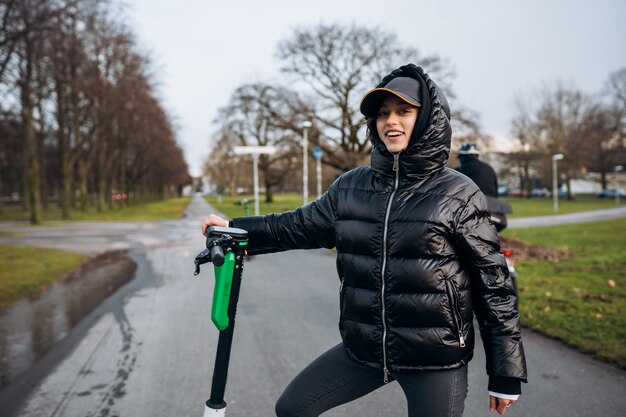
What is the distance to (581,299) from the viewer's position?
7176 mm

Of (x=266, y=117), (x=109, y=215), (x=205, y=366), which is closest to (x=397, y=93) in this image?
(x=205, y=366)

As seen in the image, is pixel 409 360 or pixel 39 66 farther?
pixel 39 66

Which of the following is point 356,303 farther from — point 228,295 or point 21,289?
point 21,289

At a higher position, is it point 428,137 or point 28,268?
point 428,137

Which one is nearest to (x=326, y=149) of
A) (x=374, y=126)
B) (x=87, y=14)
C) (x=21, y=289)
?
(x=87, y=14)

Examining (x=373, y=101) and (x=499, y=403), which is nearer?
(x=499, y=403)

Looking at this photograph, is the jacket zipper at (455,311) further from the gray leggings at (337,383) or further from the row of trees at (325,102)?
the row of trees at (325,102)

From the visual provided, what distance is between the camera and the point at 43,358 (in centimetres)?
498

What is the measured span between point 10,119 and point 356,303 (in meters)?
32.7

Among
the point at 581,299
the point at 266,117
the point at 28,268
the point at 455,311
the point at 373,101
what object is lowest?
→ the point at 581,299

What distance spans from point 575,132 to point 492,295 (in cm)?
5206

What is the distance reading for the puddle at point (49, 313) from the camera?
507 centimetres

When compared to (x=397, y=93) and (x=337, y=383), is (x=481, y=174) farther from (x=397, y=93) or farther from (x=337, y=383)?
(x=337, y=383)

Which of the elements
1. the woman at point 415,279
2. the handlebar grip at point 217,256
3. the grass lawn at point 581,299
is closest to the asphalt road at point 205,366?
the grass lawn at point 581,299
